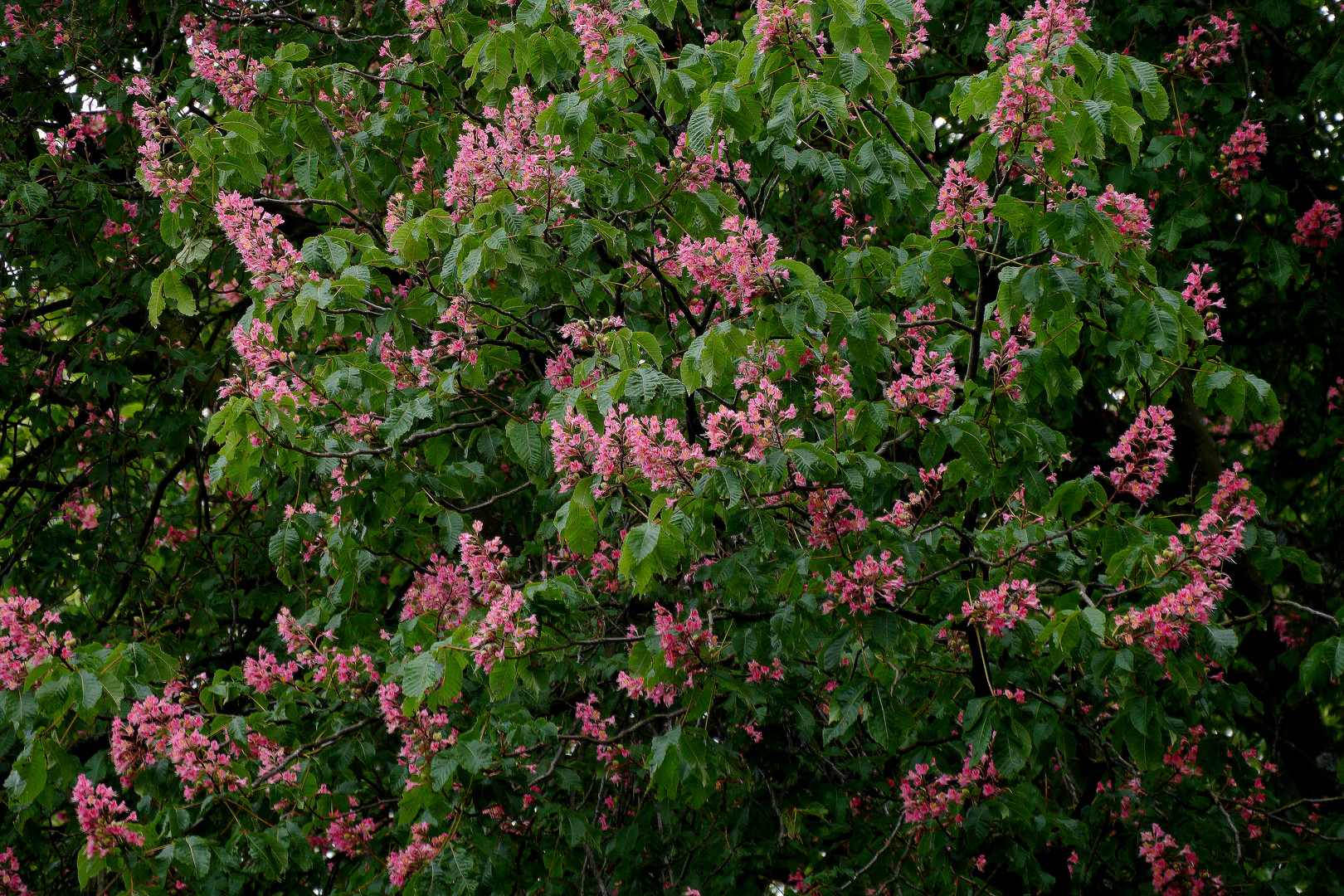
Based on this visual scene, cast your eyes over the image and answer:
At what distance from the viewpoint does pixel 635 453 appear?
2.70 m

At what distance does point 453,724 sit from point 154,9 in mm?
4132

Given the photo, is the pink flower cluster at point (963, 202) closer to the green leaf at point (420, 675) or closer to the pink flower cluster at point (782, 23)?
the pink flower cluster at point (782, 23)

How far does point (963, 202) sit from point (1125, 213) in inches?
18.2

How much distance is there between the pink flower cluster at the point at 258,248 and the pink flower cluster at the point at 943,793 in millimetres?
2407

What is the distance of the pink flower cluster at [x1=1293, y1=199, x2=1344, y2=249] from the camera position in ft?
16.8

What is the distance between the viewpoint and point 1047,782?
411 centimetres

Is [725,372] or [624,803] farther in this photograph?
[624,803]

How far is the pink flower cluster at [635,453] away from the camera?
8.82 ft

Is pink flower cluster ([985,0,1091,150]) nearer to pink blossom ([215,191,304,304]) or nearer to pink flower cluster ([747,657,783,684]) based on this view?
pink flower cluster ([747,657,783,684])

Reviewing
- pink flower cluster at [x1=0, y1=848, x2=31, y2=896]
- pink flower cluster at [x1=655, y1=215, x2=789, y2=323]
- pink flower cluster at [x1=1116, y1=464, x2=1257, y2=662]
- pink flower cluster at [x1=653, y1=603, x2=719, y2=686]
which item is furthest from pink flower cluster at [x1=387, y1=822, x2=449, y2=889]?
pink flower cluster at [x1=0, y1=848, x2=31, y2=896]

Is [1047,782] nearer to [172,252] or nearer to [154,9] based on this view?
[172,252]

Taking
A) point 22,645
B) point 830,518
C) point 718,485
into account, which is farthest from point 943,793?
point 22,645

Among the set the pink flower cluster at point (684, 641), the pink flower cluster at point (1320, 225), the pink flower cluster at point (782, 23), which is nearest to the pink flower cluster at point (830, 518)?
the pink flower cluster at point (684, 641)

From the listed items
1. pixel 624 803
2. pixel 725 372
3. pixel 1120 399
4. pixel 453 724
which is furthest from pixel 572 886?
→ pixel 1120 399
